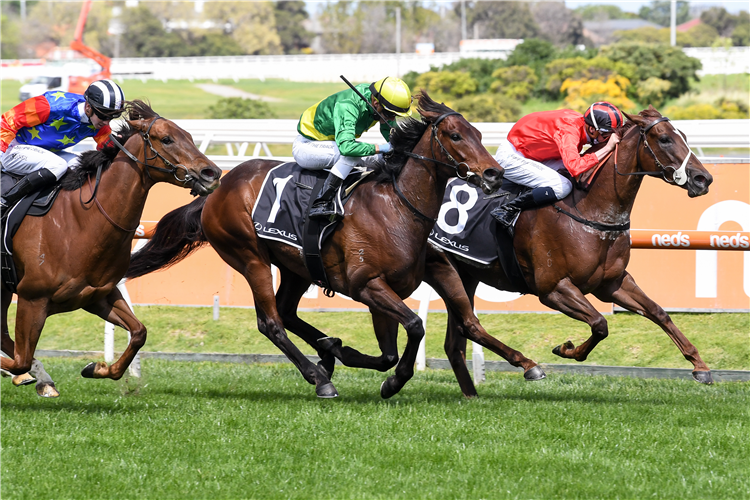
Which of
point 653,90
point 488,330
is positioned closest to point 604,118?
point 488,330

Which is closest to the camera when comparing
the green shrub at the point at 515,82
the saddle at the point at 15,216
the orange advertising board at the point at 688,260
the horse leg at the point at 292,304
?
the saddle at the point at 15,216

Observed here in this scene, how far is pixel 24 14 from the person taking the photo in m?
66.6

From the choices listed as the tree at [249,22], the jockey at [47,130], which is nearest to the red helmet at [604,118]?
the jockey at [47,130]

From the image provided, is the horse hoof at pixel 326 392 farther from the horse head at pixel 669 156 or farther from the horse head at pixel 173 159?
the horse head at pixel 669 156

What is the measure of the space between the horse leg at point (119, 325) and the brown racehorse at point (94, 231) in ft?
0.64

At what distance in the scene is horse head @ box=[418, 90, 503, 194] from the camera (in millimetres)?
5039

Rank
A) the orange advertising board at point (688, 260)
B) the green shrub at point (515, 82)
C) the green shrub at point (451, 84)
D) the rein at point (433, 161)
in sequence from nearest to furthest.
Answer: the rein at point (433, 161) < the orange advertising board at point (688, 260) < the green shrub at point (515, 82) < the green shrub at point (451, 84)

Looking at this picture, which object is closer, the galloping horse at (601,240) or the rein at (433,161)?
the rein at (433,161)

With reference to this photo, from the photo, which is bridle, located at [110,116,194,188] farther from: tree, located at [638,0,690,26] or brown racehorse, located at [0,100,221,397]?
tree, located at [638,0,690,26]

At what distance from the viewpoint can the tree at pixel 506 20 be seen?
61.8m

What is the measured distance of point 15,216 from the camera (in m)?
5.37

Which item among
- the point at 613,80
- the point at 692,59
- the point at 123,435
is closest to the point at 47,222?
A: the point at 123,435

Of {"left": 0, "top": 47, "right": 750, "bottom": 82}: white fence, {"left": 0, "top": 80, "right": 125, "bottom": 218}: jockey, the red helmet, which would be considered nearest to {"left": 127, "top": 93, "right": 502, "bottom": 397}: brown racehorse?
{"left": 0, "top": 80, "right": 125, "bottom": 218}: jockey

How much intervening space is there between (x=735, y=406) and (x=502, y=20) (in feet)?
195
